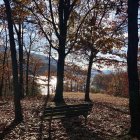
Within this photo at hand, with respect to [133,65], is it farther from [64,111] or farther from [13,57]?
[13,57]

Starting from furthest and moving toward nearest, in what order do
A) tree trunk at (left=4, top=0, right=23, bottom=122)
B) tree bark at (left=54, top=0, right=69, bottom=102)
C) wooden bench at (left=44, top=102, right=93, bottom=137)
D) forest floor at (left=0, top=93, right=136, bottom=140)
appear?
tree bark at (left=54, top=0, right=69, bottom=102), tree trunk at (left=4, top=0, right=23, bottom=122), wooden bench at (left=44, top=102, right=93, bottom=137), forest floor at (left=0, top=93, right=136, bottom=140)

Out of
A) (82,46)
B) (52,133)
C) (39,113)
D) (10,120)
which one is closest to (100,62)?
(82,46)

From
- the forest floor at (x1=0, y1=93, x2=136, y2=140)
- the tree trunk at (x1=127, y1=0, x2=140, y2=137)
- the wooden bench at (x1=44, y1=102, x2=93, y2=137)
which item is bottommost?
the forest floor at (x1=0, y1=93, x2=136, y2=140)

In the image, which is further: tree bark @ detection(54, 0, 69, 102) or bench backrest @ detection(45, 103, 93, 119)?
tree bark @ detection(54, 0, 69, 102)

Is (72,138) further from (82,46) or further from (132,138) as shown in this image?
(82,46)

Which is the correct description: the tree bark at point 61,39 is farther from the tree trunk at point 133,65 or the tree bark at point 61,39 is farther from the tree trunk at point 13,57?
the tree trunk at point 133,65

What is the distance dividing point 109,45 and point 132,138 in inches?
655

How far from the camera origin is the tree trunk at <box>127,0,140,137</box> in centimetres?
1255

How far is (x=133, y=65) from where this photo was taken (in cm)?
1274

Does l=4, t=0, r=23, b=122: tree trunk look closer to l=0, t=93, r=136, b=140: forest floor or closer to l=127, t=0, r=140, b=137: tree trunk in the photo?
l=0, t=93, r=136, b=140: forest floor

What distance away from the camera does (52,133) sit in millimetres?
13375

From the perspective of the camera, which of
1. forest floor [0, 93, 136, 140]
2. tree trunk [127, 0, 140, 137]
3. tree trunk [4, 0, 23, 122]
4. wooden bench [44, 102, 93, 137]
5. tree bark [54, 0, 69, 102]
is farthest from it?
tree bark [54, 0, 69, 102]

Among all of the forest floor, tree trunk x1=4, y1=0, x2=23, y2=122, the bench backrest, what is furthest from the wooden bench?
tree trunk x1=4, y1=0, x2=23, y2=122

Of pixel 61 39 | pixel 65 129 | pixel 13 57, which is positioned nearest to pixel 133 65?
pixel 65 129
